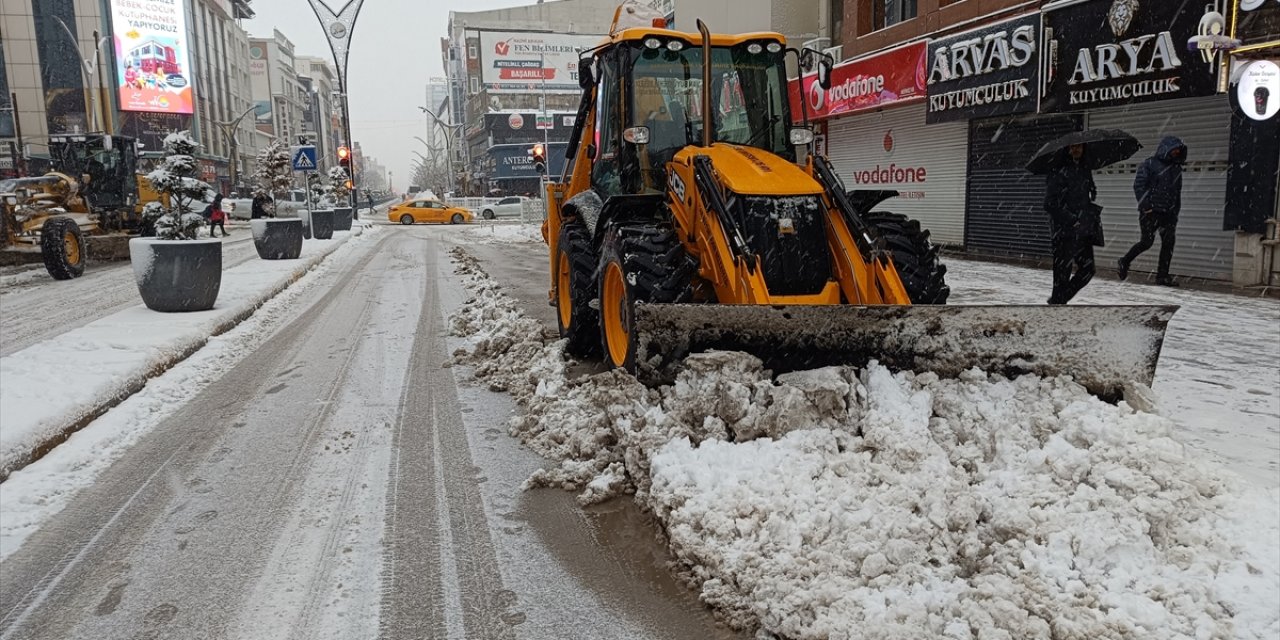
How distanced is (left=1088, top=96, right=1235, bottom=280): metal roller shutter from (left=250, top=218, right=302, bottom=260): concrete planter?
1587cm

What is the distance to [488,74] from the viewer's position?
82000 millimetres

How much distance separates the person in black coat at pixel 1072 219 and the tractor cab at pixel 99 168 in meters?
20.4

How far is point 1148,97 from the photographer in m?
11.4

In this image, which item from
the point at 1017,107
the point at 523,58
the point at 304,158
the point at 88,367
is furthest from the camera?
the point at 523,58

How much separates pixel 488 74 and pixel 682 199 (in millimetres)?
81563

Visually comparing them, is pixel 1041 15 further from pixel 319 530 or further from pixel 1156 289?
pixel 319 530

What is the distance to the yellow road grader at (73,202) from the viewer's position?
15305mm

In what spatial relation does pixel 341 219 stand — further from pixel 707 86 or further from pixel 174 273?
pixel 707 86

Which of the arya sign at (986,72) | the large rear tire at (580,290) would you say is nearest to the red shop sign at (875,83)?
the arya sign at (986,72)

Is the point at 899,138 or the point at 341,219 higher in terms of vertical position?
the point at 899,138

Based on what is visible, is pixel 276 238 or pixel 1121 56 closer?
pixel 1121 56

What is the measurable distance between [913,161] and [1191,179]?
685cm

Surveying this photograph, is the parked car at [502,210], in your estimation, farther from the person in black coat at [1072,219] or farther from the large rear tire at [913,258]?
the large rear tire at [913,258]

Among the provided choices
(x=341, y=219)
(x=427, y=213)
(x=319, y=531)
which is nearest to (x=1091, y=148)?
(x=319, y=531)
